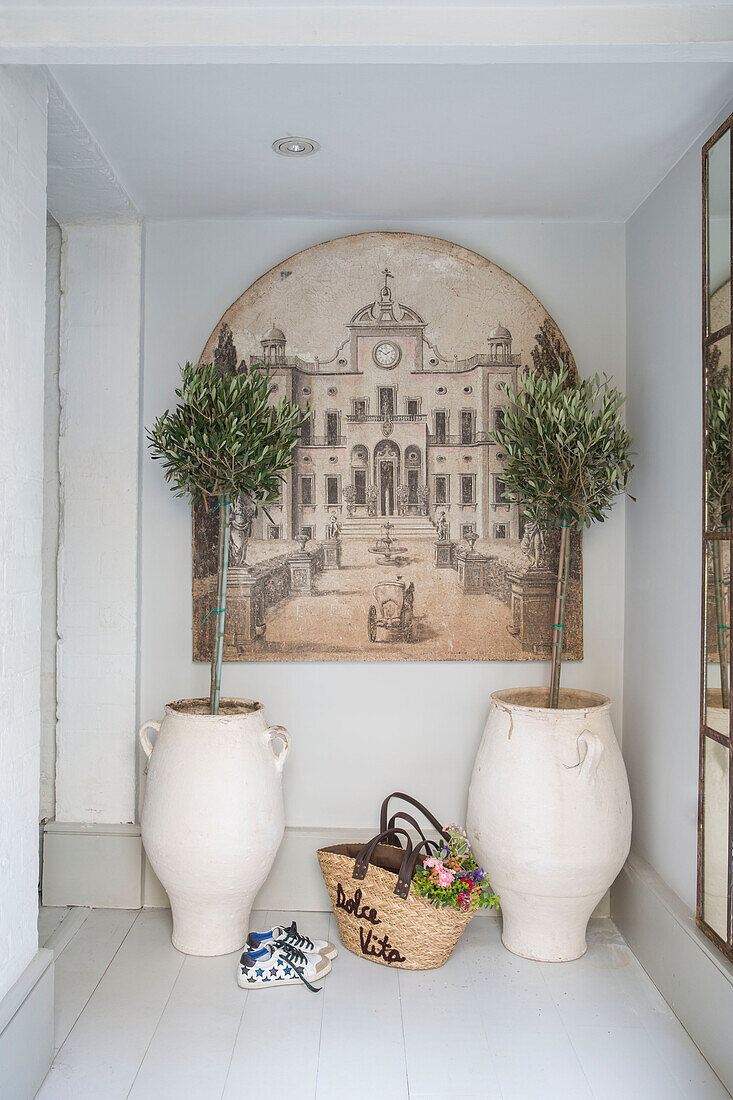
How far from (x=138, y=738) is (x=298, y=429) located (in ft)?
4.00

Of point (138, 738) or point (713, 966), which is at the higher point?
point (138, 738)

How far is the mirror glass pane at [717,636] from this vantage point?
216 centimetres

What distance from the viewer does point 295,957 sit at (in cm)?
254

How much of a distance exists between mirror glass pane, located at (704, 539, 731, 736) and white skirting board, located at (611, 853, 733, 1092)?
22.8 inches

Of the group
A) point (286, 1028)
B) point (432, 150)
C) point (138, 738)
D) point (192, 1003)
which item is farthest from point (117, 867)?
point (432, 150)

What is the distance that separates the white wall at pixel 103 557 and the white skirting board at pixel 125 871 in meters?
0.10

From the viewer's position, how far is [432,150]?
2.56 m

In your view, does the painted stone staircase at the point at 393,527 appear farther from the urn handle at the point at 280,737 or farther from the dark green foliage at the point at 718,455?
the dark green foliage at the point at 718,455

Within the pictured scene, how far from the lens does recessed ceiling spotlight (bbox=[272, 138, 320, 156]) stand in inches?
98.3

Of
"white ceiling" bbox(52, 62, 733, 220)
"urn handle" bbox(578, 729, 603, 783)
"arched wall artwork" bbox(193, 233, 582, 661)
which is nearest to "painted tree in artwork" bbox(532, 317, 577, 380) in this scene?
"arched wall artwork" bbox(193, 233, 582, 661)

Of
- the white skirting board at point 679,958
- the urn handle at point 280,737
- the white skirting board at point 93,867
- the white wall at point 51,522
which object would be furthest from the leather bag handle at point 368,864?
the white wall at point 51,522

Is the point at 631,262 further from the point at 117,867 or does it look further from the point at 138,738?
the point at 117,867

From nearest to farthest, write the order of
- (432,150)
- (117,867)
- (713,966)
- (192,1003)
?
(713,966)
(192,1003)
(432,150)
(117,867)

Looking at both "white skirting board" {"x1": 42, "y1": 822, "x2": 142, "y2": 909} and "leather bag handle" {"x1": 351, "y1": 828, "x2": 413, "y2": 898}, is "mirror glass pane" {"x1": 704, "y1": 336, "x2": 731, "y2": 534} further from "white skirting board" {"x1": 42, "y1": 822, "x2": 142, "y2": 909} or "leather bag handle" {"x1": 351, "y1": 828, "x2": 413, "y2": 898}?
"white skirting board" {"x1": 42, "y1": 822, "x2": 142, "y2": 909}
